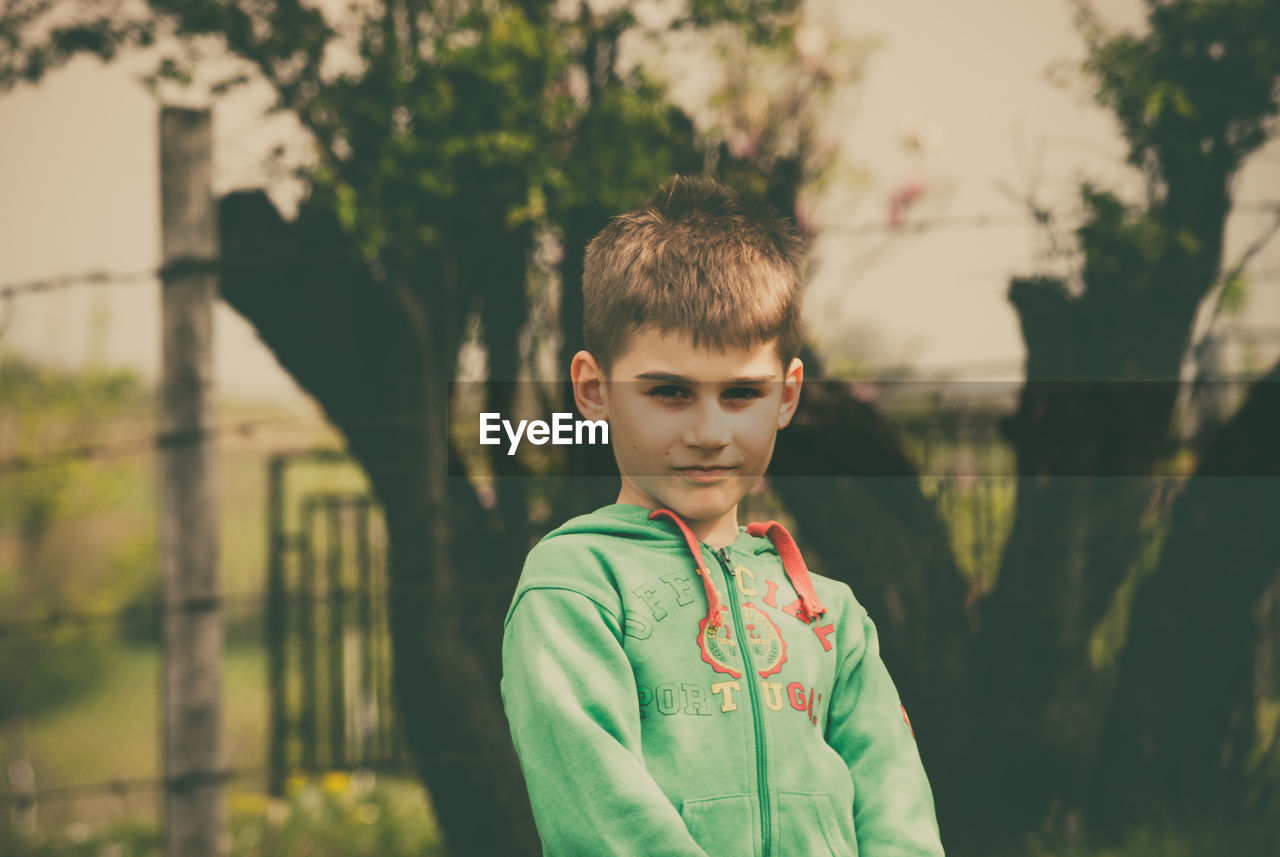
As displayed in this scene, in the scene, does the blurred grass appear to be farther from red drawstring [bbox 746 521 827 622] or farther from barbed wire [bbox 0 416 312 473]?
red drawstring [bbox 746 521 827 622]

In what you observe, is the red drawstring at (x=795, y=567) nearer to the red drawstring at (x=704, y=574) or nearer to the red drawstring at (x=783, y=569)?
the red drawstring at (x=783, y=569)

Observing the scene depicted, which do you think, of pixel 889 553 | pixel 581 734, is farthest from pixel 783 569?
pixel 889 553

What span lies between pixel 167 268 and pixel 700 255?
231 cm

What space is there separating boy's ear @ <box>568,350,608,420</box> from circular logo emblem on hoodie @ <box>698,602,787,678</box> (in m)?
0.36

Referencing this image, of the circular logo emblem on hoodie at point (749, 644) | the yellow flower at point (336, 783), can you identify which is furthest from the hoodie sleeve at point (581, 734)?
the yellow flower at point (336, 783)

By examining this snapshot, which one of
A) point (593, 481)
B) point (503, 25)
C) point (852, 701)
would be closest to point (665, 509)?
point (852, 701)

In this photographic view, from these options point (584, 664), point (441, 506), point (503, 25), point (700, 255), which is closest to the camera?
point (584, 664)

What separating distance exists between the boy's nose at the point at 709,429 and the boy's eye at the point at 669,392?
0.12ft

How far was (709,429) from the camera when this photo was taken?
1.36m

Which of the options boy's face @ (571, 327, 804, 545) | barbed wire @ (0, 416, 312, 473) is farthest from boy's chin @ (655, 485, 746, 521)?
barbed wire @ (0, 416, 312, 473)

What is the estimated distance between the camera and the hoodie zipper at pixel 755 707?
127cm

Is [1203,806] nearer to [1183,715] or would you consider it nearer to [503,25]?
[1183,715]

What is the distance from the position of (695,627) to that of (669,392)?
33 cm

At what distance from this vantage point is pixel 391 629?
3.18 meters
